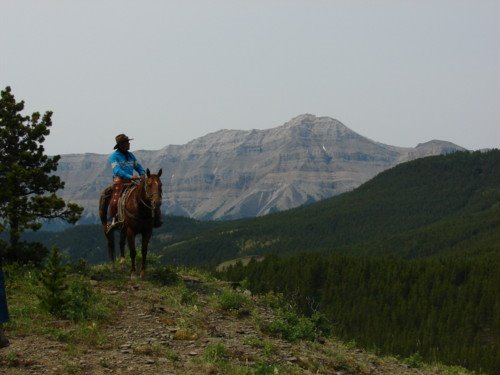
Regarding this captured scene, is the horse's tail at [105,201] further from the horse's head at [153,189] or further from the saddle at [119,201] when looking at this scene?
the horse's head at [153,189]

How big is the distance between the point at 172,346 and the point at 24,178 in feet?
47.7

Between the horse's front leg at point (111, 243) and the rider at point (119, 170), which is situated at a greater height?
the rider at point (119, 170)

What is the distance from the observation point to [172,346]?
14.7m

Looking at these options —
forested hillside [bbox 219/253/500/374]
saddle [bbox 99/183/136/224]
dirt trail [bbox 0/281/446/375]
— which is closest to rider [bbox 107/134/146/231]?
saddle [bbox 99/183/136/224]

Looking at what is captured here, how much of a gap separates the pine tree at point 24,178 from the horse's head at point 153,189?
7.10 m

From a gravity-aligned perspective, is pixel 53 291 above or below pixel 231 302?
above

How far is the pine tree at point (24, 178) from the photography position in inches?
1022

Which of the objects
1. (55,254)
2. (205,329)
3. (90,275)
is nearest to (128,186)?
(90,275)

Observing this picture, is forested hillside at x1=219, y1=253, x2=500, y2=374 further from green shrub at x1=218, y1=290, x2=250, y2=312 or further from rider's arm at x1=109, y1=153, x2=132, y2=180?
green shrub at x1=218, y1=290, x2=250, y2=312

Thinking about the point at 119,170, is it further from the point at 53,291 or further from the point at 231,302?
the point at 53,291

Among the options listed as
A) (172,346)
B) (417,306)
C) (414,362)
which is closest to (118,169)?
(172,346)

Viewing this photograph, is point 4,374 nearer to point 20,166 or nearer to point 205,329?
point 205,329

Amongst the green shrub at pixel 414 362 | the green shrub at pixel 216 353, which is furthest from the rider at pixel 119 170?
the green shrub at pixel 414 362

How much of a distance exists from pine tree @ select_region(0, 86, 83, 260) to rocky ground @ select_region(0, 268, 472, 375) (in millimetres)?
7538
